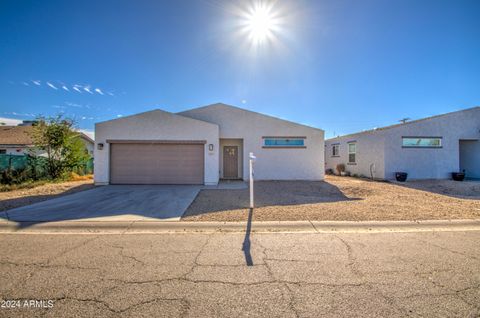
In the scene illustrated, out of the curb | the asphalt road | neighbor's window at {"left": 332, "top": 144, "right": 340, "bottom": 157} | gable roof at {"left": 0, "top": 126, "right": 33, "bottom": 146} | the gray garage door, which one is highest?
gable roof at {"left": 0, "top": 126, "right": 33, "bottom": 146}

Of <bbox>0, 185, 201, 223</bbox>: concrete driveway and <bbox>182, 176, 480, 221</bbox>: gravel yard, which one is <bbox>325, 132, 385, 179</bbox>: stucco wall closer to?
<bbox>182, 176, 480, 221</bbox>: gravel yard

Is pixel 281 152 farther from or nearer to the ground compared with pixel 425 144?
nearer to the ground

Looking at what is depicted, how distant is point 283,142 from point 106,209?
392 inches

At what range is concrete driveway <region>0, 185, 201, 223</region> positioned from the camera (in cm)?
536

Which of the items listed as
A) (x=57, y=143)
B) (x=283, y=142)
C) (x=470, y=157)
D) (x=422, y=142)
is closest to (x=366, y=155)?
(x=422, y=142)

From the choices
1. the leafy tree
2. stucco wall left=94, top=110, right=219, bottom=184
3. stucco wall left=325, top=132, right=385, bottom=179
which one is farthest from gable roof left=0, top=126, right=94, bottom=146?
stucco wall left=325, top=132, right=385, bottom=179

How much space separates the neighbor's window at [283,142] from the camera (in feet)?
43.4

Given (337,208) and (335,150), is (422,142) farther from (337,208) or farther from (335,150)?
(337,208)

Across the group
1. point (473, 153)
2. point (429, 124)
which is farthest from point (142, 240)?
point (473, 153)

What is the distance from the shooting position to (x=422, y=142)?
13641 millimetres

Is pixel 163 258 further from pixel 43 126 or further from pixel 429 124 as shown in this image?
pixel 429 124

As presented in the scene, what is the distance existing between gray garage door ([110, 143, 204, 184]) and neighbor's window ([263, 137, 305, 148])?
418 cm

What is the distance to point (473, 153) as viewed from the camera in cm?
1454

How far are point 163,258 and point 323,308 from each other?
227cm
